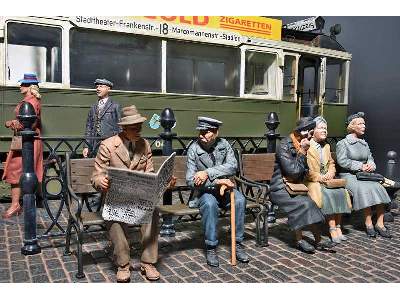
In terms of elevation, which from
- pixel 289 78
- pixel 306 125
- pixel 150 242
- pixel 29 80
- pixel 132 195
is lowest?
pixel 150 242

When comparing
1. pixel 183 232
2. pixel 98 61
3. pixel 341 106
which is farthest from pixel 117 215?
pixel 341 106

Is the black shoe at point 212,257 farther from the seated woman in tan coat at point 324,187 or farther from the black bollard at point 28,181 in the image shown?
the black bollard at point 28,181

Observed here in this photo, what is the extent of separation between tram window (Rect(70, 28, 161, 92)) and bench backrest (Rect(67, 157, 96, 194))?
3.15 meters

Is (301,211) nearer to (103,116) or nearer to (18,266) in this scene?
(18,266)

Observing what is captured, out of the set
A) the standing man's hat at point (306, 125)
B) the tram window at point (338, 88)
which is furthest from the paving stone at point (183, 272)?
Result: the tram window at point (338, 88)

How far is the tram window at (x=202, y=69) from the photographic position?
7.70m

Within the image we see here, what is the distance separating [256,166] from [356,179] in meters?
1.35

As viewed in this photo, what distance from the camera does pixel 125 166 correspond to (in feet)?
11.6

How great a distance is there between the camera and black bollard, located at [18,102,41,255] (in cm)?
405

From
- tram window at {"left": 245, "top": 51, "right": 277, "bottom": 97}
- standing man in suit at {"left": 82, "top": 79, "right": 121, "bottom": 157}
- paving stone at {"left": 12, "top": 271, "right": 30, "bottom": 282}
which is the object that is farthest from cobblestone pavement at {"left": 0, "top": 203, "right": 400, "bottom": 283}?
tram window at {"left": 245, "top": 51, "right": 277, "bottom": 97}

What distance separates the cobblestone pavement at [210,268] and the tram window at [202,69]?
3724 millimetres

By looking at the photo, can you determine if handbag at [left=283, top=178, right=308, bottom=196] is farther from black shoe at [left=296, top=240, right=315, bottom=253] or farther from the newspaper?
the newspaper

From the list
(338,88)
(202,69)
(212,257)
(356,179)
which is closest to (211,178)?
(212,257)
